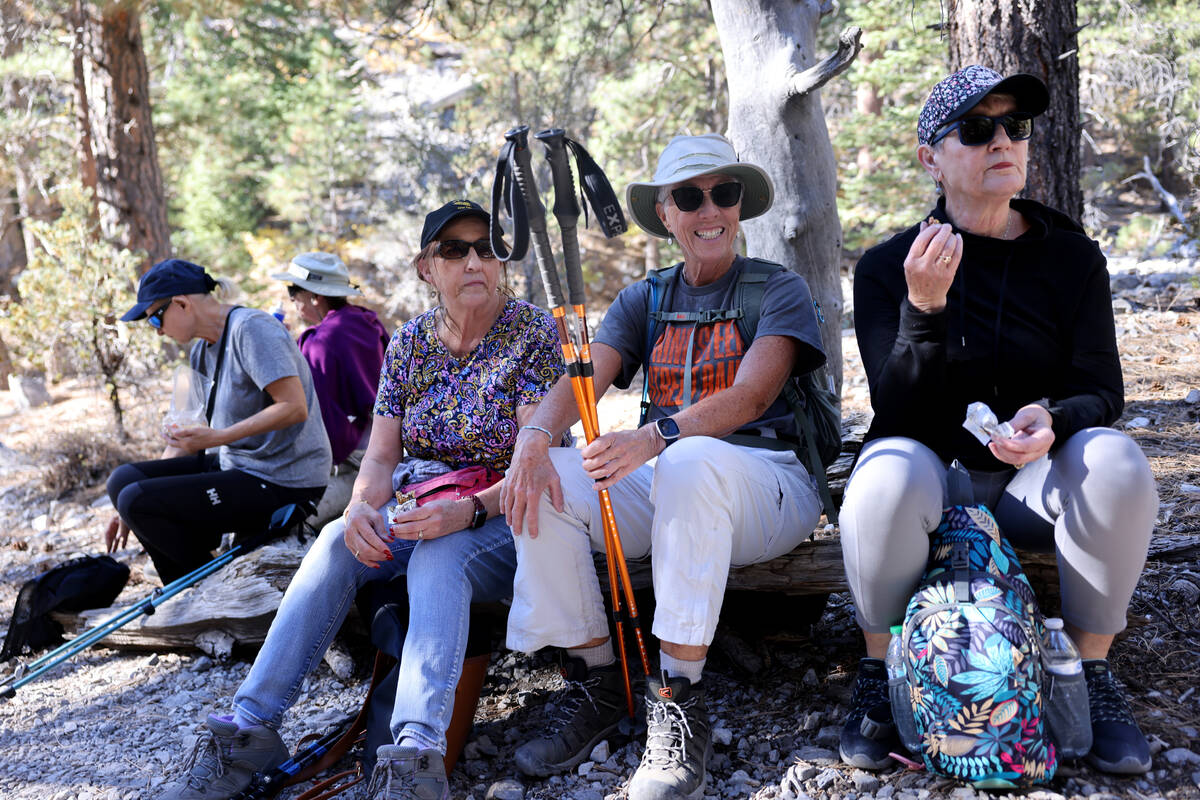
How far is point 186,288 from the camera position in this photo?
448 centimetres

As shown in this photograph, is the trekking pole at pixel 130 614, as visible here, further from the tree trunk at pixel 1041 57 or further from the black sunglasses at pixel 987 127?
the tree trunk at pixel 1041 57

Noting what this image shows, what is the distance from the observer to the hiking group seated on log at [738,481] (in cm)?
232

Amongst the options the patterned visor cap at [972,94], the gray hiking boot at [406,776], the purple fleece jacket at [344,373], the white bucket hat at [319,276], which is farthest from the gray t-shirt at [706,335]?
the white bucket hat at [319,276]

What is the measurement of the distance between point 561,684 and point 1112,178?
20897mm

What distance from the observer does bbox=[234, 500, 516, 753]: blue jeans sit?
2609 mm

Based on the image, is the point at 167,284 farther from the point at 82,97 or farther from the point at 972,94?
the point at 82,97

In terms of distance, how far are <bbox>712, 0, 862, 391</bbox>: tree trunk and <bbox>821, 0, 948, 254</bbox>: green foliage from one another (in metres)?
6.95

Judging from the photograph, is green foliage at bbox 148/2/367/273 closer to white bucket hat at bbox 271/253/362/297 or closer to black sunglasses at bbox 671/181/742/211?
white bucket hat at bbox 271/253/362/297

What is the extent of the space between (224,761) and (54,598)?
214cm

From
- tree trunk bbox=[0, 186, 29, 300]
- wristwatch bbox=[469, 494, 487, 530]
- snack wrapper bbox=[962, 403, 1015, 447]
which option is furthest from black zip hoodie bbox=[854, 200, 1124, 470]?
tree trunk bbox=[0, 186, 29, 300]

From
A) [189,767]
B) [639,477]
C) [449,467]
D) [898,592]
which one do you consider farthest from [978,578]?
[189,767]

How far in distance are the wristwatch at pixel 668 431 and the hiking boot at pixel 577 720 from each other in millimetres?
743

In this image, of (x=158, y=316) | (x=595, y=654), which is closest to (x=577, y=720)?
(x=595, y=654)

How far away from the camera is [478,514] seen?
9.63 feet
